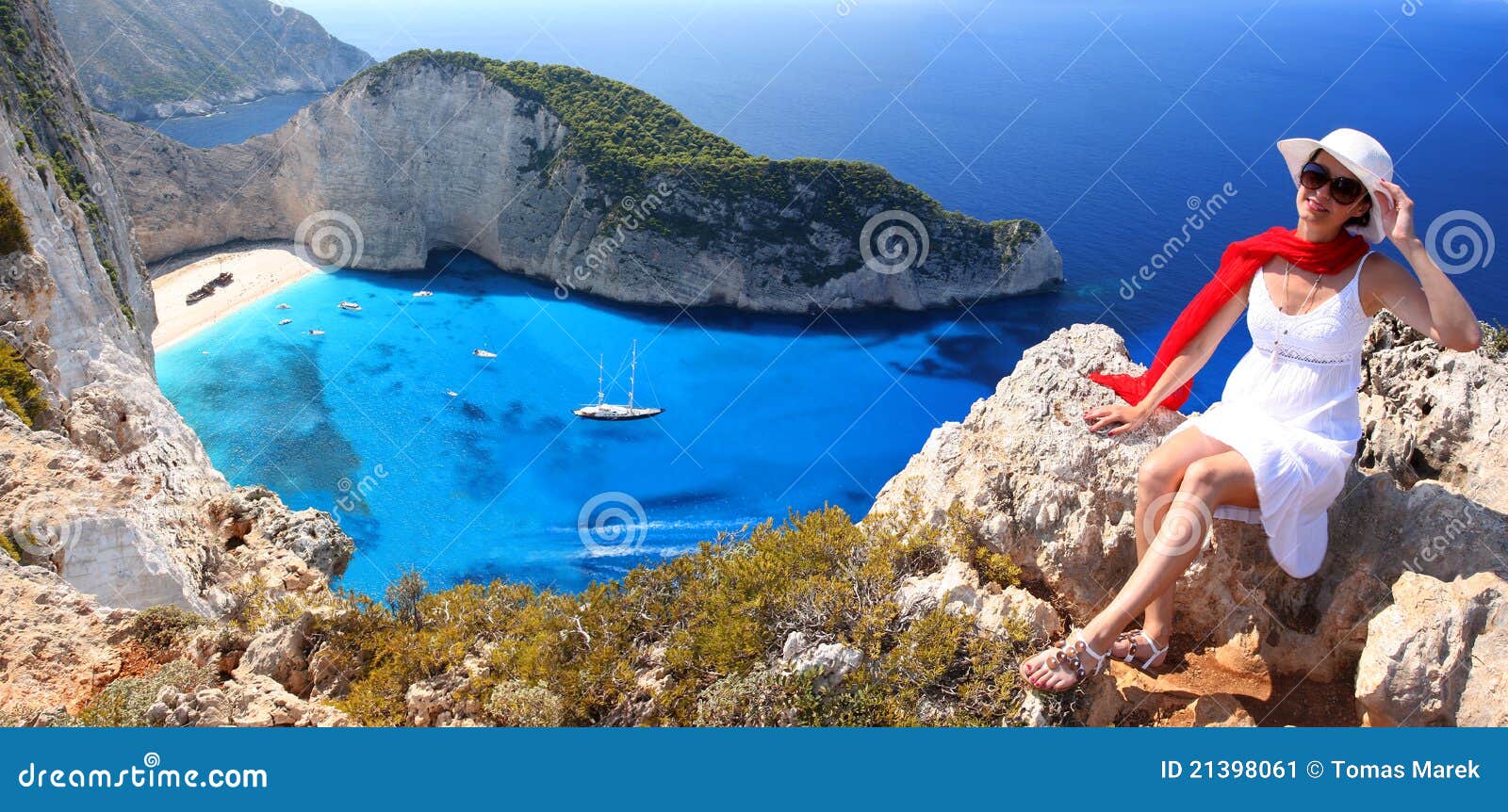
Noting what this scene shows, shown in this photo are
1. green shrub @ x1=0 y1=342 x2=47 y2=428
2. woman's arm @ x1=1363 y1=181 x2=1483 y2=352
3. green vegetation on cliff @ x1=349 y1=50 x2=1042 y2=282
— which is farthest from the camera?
green vegetation on cliff @ x1=349 y1=50 x2=1042 y2=282

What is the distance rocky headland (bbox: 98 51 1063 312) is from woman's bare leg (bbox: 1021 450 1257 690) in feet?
114

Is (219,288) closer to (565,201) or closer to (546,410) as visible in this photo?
(565,201)

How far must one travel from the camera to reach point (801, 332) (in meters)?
37.5

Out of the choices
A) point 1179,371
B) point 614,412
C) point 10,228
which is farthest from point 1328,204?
point 614,412

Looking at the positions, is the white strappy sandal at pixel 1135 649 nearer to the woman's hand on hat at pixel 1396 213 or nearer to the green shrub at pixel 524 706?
the woman's hand on hat at pixel 1396 213

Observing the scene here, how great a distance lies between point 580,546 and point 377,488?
672cm

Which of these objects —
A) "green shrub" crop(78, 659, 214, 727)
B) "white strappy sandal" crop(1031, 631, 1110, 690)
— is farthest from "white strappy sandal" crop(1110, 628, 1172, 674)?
"green shrub" crop(78, 659, 214, 727)

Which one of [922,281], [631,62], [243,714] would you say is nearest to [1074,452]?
[243,714]

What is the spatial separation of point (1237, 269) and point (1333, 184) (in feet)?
2.00

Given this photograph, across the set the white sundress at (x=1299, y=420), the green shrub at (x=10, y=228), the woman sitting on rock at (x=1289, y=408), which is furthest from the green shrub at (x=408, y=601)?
the green shrub at (x=10, y=228)

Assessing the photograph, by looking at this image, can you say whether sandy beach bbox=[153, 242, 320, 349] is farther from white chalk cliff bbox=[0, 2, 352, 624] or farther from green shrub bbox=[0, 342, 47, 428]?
green shrub bbox=[0, 342, 47, 428]

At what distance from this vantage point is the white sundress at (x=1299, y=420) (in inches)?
170

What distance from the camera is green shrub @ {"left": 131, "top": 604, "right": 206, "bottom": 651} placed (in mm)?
6023

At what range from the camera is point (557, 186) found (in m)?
40.9
